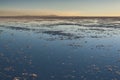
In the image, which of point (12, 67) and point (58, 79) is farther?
point (12, 67)

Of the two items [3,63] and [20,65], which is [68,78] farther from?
[3,63]

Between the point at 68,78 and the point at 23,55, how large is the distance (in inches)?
350

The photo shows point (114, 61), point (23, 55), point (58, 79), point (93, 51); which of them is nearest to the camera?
point (58, 79)

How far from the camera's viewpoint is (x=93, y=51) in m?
29.5

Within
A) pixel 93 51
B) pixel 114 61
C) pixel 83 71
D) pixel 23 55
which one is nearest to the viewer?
pixel 83 71

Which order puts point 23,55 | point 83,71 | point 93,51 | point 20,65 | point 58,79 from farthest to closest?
point 93,51 → point 23,55 → point 20,65 → point 83,71 → point 58,79

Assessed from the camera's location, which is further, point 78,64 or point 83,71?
point 78,64

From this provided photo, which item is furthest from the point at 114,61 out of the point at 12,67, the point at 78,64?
the point at 12,67

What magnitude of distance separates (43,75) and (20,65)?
358 cm

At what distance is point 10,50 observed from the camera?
29500 mm

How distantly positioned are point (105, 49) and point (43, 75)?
1324cm

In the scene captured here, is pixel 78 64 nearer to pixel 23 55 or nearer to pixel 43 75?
pixel 43 75

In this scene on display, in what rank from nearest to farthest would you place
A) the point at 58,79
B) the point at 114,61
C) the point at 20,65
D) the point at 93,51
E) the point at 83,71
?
the point at 58,79 < the point at 83,71 < the point at 20,65 < the point at 114,61 < the point at 93,51

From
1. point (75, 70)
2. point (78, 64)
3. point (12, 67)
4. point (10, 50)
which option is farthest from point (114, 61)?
point (10, 50)
